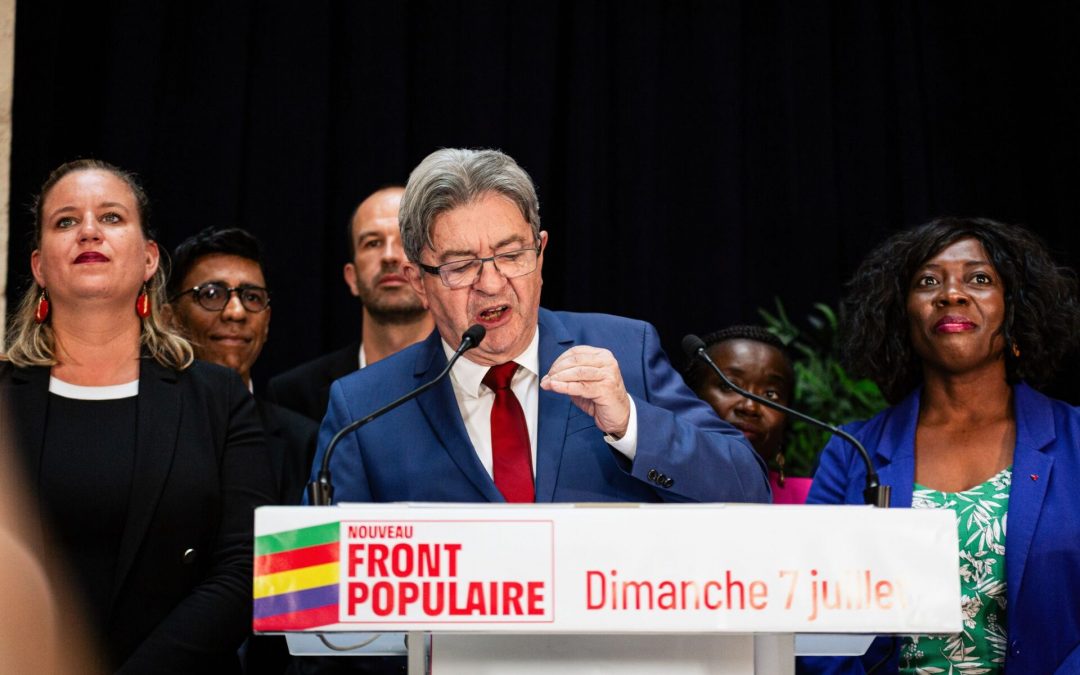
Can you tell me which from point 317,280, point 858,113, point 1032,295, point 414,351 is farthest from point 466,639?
point 858,113

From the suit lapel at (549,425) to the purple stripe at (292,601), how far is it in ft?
2.22

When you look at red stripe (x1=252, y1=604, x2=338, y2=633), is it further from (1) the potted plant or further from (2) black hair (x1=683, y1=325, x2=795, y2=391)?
(1) the potted plant

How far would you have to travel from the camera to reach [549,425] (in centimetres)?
205

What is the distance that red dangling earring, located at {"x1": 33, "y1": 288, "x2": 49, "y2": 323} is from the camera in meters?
2.50

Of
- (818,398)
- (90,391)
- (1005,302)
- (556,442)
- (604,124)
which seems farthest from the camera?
(604,124)

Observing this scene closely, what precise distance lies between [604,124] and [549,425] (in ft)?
8.17

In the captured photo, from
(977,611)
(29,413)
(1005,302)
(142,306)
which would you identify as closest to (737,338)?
(1005,302)

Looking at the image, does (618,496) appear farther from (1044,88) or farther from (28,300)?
(1044,88)

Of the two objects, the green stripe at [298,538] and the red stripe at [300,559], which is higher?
the green stripe at [298,538]

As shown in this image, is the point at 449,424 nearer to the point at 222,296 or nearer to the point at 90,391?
the point at 90,391

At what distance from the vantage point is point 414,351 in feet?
7.42

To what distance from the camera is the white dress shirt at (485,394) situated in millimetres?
2090

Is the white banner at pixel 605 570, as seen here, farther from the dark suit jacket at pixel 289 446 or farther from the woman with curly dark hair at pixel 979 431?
the dark suit jacket at pixel 289 446

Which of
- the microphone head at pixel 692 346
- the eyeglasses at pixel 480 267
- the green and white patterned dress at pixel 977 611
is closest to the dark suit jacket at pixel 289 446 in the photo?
the eyeglasses at pixel 480 267
